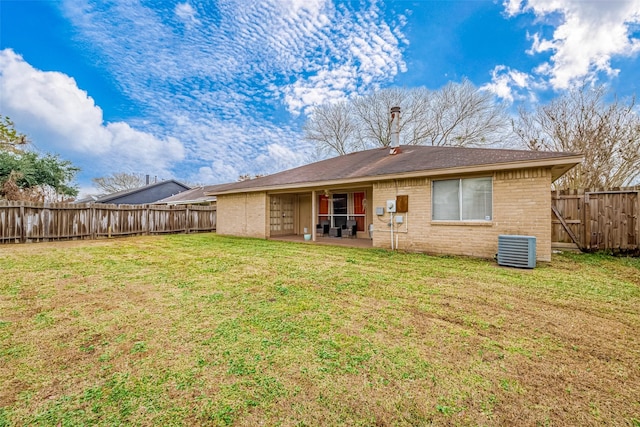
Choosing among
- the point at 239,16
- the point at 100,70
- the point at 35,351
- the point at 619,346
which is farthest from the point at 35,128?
the point at 619,346

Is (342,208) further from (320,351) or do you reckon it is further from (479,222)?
(320,351)

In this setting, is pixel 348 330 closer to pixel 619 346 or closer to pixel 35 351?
pixel 619 346

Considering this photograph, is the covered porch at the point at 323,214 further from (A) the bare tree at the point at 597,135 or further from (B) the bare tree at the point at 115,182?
(B) the bare tree at the point at 115,182

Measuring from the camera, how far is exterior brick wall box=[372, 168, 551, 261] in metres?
6.52

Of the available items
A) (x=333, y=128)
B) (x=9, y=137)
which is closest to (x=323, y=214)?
(x=333, y=128)

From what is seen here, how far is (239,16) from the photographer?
11.5 meters

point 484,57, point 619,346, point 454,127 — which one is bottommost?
point 619,346

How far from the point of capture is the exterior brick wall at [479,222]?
6520mm

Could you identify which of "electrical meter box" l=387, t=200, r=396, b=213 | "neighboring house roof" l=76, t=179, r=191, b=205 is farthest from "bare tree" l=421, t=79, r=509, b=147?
"neighboring house roof" l=76, t=179, r=191, b=205

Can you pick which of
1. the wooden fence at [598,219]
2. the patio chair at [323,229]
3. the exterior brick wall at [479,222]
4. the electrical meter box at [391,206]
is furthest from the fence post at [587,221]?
the patio chair at [323,229]

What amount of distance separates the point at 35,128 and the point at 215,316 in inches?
778

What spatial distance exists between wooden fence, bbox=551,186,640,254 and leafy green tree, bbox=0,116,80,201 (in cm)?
2441

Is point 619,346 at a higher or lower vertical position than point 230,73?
lower

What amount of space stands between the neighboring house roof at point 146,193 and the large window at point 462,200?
25621 millimetres
